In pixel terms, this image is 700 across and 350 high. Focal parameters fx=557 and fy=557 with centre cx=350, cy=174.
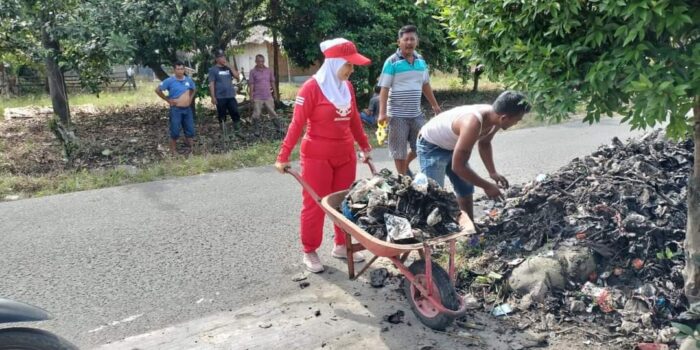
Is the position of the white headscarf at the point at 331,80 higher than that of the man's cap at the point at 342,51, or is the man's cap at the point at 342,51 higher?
the man's cap at the point at 342,51

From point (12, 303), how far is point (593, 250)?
3782 millimetres

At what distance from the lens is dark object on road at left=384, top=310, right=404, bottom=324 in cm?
387

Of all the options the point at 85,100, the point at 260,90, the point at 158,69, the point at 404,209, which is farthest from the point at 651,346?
the point at 85,100

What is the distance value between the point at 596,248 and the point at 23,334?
148 inches

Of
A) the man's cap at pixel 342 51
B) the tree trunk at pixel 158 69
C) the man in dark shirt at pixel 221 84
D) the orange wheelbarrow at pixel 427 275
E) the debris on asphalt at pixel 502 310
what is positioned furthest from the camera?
the tree trunk at pixel 158 69

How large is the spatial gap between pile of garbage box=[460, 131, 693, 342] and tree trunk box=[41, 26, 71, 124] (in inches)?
355

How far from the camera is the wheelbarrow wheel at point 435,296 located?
358cm

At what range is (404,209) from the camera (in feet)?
12.5

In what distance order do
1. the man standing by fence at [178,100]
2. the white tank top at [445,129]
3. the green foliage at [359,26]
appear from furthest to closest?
the green foliage at [359,26] < the man standing by fence at [178,100] < the white tank top at [445,129]

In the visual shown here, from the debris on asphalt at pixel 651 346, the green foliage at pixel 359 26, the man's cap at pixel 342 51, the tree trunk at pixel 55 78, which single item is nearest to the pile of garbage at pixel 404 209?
the man's cap at pixel 342 51

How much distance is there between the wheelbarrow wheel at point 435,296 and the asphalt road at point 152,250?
3.63ft

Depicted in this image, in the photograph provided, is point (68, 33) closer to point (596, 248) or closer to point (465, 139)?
point (465, 139)

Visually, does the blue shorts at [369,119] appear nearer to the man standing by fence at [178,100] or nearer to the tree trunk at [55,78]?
the man standing by fence at [178,100]


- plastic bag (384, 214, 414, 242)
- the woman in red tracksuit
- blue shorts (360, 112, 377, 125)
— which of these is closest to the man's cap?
the woman in red tracksuit
